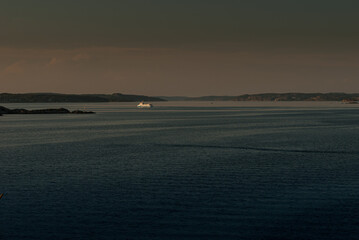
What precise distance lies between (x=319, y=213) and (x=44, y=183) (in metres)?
20.5

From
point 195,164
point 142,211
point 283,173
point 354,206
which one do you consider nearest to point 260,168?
point 283,173

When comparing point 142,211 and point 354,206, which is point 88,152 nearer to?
point 142,211

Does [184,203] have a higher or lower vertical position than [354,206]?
higher

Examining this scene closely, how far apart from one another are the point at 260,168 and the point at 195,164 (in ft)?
21.7

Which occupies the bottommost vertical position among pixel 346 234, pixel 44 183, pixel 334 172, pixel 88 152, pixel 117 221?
pixel 346 234

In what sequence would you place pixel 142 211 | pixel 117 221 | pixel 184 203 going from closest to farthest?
1. pixel 117 221
2. pixel 142 211
3. pixel 184 203

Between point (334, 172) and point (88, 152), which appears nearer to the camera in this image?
point (334, 172)

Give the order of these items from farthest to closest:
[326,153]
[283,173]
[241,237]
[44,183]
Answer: [326,153]
[283,173]
[44,183]
[241,237]

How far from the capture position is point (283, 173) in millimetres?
36094

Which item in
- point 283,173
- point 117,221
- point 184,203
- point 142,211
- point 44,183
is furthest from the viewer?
point 283,173

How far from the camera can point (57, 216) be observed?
22906 mm

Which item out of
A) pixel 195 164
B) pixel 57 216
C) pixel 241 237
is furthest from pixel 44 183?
pixel 241 237

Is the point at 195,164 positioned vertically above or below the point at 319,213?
above

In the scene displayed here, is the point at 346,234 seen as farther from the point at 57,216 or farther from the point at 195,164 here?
the point at 195,164
